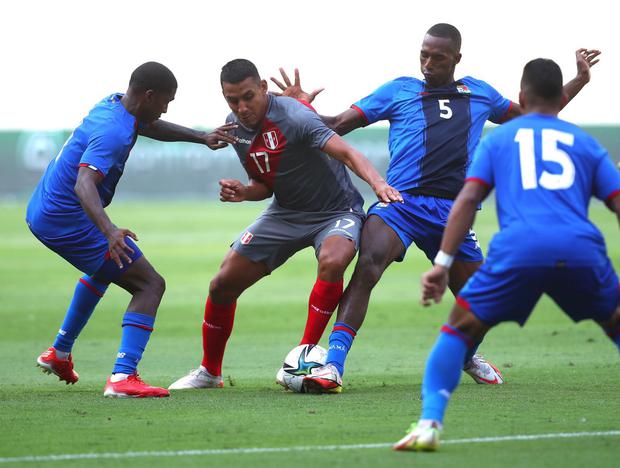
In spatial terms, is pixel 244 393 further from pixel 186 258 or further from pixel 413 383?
pixel 186 258

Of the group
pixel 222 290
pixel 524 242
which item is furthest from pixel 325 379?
pixel 524 242

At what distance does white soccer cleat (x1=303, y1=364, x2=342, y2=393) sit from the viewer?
864cm

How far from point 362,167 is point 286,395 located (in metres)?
1.87

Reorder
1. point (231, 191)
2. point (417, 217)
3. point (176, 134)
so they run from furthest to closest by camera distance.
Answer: point (176, 134), point (417, 217), point (231, 191)

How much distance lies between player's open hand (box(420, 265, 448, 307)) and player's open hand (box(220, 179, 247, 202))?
3.15 m

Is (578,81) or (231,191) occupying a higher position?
(578,81)

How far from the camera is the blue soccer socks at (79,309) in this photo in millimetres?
9672

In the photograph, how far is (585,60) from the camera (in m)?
9.97

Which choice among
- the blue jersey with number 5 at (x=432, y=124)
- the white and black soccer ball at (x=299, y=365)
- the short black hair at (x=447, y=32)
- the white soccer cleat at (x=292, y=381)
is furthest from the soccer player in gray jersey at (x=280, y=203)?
the short black hair at (x=447, y=32)

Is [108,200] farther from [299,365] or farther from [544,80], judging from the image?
[544,80]

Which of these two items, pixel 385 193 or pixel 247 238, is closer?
pixel 385 193

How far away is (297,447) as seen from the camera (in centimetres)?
631

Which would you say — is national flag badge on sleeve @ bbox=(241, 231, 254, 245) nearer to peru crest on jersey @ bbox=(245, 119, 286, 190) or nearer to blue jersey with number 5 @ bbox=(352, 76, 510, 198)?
peru crest on jersey @ bbox=(245, 119, 286, 190)

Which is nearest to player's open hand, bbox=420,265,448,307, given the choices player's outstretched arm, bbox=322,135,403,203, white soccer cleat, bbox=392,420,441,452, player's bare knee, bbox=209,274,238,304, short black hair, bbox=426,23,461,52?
white soccer cleat, bbox=392,420,441,452
